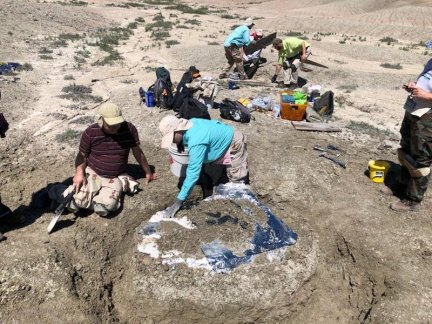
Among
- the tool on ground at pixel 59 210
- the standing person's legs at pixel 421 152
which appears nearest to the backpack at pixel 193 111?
the tool on ground at pixel 59 210

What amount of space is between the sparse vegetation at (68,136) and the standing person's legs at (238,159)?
3.21 meters

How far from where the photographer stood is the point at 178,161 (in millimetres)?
5152

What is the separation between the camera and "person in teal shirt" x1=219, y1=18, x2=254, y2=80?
10490 millimetres

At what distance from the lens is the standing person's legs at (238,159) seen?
5.03 meters

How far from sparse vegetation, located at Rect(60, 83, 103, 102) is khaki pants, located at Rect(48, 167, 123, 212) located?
184 inches

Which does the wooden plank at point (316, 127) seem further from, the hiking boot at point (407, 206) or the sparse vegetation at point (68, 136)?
the sparse vegetation at point (68, 136)

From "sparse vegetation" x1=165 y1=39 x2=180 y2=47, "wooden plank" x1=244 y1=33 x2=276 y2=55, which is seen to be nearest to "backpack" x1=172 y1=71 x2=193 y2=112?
"wooden plank" x1=244 y1=33 x2=276 y2=55

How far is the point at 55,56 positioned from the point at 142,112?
6.70 m

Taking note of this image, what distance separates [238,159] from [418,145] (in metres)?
2.25

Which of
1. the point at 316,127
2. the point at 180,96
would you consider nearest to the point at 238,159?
the point at 316,127

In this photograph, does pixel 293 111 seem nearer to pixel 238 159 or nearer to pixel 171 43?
pixel 238 159

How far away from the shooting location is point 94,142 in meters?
4.53

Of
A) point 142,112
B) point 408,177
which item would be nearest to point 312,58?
point 142,112

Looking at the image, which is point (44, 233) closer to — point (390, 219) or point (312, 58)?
point (390, 219)
